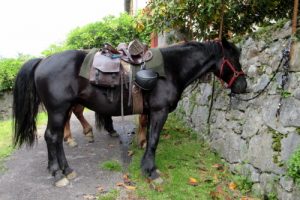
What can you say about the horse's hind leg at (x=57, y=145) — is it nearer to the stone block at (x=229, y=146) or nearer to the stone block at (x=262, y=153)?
the stone block at (x=229, y=146)

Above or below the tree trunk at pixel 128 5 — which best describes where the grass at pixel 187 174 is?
below

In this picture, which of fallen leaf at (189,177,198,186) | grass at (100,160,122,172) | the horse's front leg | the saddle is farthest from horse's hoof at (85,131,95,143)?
fallen leaf at (189,177,198,186)

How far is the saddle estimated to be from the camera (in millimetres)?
4754

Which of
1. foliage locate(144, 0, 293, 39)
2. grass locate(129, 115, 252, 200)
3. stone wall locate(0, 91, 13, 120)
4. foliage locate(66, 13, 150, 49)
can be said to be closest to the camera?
grass locate(129, 115, 252, 200)

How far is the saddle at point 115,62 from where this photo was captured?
15.6 feet

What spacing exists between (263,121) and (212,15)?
218cm

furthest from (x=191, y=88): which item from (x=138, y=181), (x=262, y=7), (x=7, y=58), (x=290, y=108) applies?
(x=7, y=58)

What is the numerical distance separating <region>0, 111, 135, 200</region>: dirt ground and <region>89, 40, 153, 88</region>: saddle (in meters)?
0.80

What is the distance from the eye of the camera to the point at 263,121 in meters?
4.50

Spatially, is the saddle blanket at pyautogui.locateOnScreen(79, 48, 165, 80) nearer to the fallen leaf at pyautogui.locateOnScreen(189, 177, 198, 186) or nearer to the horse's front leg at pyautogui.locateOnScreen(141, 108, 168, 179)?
the horse's front leg at pyautogui.locateOnScreen(141, 108, 168, 179)

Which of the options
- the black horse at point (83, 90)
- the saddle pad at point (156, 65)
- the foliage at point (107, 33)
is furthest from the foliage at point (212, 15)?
the foliage at point (107, 33)

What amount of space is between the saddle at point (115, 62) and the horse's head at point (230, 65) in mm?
1075

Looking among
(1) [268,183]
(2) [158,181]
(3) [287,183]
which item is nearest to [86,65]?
(2) [158,181]

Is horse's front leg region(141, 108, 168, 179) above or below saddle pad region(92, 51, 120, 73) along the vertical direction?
below
